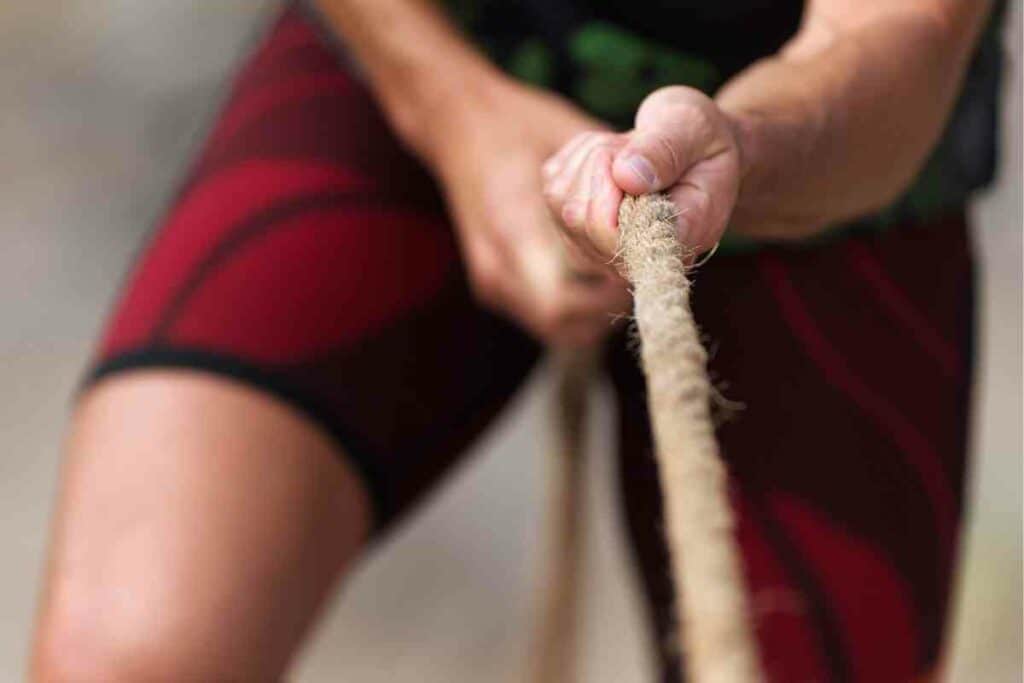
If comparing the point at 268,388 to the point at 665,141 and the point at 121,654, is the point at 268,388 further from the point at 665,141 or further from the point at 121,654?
the point at 665,141

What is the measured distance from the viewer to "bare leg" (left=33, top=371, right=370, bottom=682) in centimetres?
36

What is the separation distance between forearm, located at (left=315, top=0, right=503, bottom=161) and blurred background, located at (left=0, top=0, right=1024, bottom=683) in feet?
0.87

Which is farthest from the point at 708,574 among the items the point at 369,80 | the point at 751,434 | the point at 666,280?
the point at 369,80

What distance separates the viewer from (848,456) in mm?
418

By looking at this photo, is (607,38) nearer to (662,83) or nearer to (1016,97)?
(662,83)

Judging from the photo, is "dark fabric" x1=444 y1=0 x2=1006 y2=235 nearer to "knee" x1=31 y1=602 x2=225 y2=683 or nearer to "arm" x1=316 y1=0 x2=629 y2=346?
"arm" x1=316 y1=0 x2=629 y2=346

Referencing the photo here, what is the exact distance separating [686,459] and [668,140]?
8cm

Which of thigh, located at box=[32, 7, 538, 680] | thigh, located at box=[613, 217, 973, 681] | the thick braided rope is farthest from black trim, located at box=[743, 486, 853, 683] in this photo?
the thick braided rope

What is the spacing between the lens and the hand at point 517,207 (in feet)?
1.33

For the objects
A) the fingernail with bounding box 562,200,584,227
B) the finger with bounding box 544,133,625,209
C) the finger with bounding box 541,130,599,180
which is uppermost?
the finger with bounding box 541,130,599,180

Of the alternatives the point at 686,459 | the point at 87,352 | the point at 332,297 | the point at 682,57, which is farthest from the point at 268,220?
the point at 87,352

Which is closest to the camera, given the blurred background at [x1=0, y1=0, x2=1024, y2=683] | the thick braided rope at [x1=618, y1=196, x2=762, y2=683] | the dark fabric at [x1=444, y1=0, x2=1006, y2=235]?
the thick braided rope at [x1=618, y1=196, x2=762, y2=683]

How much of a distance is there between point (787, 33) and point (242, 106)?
19 cm

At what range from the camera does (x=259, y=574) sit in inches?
15.0
